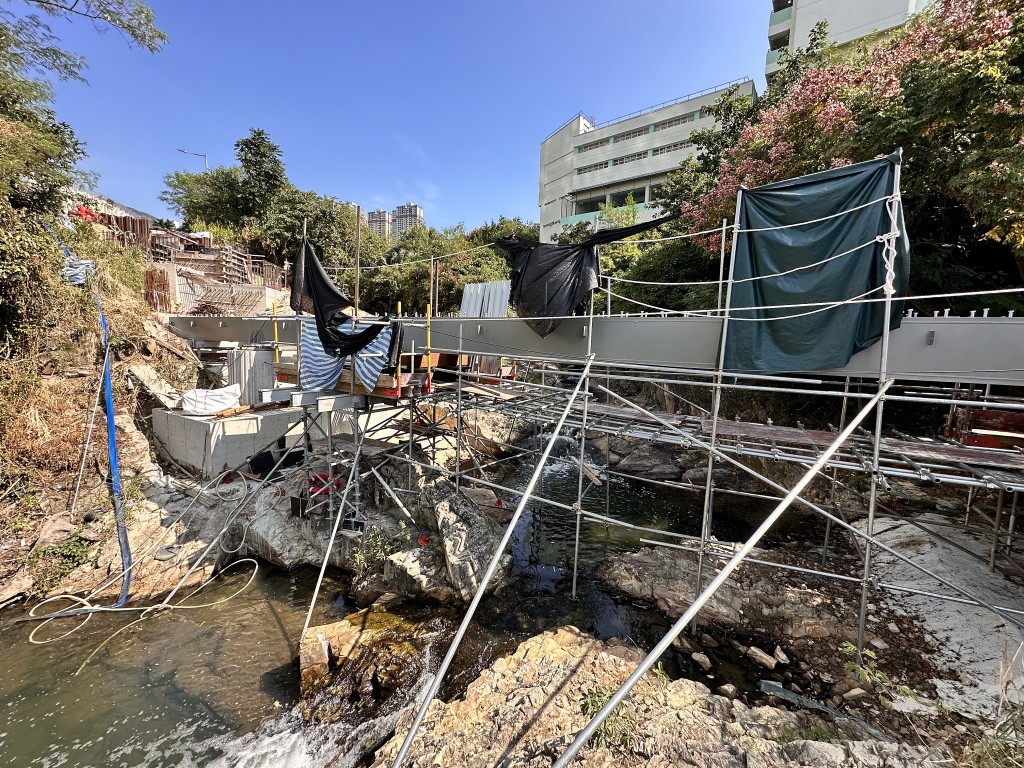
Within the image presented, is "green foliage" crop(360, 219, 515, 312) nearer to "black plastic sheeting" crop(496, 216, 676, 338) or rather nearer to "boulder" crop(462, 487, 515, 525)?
"boulder" crop(462, 487, 515, 525)

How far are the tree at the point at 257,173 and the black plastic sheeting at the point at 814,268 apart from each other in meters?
31.7

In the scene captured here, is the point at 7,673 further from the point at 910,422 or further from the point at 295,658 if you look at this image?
the point at 910,422

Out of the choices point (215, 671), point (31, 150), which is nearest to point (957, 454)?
point (215, 671)

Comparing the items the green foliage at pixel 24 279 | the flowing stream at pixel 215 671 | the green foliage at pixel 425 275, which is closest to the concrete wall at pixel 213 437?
the green foliage at pixel 24 279

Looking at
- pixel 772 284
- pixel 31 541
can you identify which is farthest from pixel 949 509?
pixel 31 541

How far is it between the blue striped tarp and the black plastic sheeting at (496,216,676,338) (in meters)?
2.82

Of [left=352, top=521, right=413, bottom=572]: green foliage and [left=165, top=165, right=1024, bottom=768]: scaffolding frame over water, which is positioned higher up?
[left=165, top=165, right=1024, bottom=768]: scaffolding frame over water

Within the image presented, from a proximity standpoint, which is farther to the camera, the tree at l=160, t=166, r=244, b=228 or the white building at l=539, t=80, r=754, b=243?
the white building at l=539, t=80, r=754, b=243

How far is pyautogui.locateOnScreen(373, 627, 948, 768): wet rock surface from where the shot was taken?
3297mm

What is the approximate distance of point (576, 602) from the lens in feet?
25.0

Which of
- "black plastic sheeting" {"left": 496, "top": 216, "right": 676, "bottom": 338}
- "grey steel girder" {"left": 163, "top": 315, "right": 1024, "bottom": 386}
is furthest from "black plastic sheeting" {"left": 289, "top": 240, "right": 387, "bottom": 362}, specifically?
"black plastic sheeting" {"left": 496, "top": 216, "right": 676, "bottom": 338}

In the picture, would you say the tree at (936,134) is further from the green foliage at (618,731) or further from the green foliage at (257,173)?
the green foliage at (257,173)

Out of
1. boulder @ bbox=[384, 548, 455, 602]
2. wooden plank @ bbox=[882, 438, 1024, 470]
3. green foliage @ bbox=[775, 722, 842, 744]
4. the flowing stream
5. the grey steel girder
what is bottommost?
the flowing stream

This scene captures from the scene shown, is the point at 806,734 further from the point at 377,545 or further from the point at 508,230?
the point at 508,230
